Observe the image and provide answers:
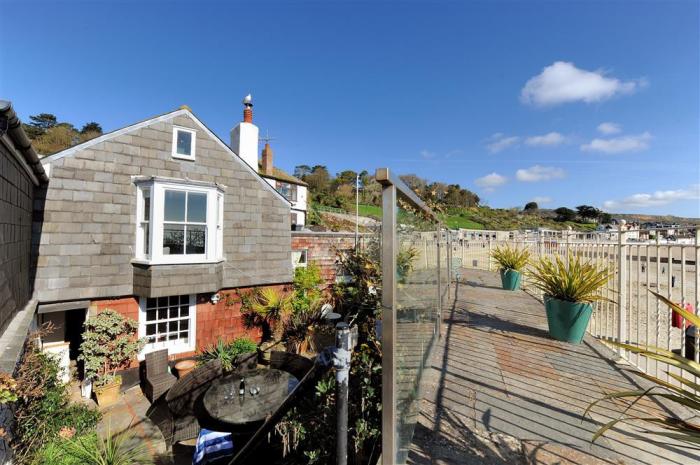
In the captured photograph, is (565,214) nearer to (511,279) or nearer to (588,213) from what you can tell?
(588,213)

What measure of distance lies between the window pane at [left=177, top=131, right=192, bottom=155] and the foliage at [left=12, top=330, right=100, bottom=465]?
466 centimetres

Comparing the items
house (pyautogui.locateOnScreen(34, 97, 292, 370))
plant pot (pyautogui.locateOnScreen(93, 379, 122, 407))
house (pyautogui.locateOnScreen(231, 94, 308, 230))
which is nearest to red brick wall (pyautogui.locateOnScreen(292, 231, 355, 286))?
house (pyautogui.locateOnScreen(34, 97, 292, 370))

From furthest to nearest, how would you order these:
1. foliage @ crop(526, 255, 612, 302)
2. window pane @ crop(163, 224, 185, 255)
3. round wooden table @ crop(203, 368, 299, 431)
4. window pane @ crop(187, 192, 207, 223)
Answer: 1. window pane @ crop(187, 192, 207, 223)
2. window pane @ crop(163, 224, 185, 255)
3. foliage @ crop(526, 255, 612, 302)
4. round wooden table @ crop(203, 368, 299, 431)

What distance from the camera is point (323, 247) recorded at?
1059 centimetres

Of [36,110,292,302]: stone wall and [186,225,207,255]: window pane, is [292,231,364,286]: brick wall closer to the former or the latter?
[36,110,292,302]: stone wall

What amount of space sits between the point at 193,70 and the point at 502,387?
54.4ft

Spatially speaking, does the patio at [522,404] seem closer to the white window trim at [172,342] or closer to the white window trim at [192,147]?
the white window trim at [172,342]

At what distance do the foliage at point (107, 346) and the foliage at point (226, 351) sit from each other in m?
1.38

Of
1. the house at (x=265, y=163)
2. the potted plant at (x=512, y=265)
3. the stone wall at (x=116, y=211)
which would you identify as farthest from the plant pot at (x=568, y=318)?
the house at (x=265, y=163)

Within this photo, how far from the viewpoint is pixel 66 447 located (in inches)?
121

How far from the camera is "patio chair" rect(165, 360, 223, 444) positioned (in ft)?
15.4

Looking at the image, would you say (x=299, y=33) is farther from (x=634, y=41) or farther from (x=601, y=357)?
(x=601, y=357)

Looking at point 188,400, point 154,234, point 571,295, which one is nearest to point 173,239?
point 154,234

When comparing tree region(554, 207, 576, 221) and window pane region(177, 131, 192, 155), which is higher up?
tree region(554, 207, 576, 221)
